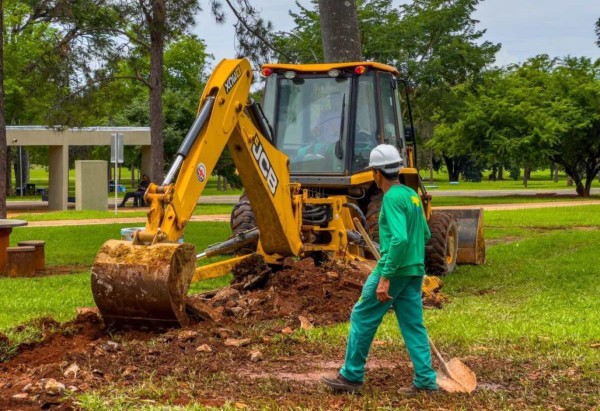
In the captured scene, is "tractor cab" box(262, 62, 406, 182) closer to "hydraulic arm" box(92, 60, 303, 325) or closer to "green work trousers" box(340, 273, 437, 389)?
"hydraulic arm" box(92, 60, 303, 325)

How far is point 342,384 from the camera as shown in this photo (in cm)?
677

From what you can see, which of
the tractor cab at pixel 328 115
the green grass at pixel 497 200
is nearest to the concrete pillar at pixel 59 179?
the green grass at pixel 497 200

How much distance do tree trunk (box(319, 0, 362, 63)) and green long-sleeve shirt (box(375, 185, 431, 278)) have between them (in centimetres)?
1137

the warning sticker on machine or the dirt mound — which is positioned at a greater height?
the warning sticker on machine

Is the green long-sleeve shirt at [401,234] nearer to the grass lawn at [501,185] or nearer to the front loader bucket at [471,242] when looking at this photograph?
the front loader bucket at [471,242]

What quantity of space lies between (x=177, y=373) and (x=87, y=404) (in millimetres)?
1110

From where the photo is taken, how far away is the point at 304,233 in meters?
12.2

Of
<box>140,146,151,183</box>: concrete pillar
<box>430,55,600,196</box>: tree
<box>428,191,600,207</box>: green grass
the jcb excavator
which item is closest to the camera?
the jcb excavator

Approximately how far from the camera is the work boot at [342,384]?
6.76 meters

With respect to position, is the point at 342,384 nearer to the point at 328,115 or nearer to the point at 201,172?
the point at 201,172

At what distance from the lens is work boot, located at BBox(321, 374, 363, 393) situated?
6762 millimetres

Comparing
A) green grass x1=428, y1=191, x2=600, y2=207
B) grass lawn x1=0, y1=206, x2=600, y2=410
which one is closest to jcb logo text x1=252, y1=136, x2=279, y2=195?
grass lawn x1=0, y1=206, x2=600, y2=410

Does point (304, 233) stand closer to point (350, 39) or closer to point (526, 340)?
point (526, 340)

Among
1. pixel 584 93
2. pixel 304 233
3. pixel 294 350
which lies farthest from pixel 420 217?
pixel 584 93
